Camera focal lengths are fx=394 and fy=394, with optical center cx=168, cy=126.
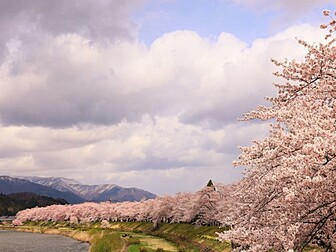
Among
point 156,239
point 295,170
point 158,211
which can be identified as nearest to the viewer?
point 295,170

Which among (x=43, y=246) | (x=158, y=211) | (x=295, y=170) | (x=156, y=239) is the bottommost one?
(x=43, y=246)

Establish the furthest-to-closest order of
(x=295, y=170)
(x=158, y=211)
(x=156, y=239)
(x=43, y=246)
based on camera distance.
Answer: (x=158, y=211) < (x=156, y=239) < (x=43, y=246) < (x=295, y=170)

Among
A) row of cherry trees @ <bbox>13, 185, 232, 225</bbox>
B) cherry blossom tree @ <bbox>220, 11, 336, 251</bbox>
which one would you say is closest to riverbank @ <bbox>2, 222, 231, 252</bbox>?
row of cherry trees @ <bbox>13, 185, 232, 225</bbox>

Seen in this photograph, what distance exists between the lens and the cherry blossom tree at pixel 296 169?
8.45m

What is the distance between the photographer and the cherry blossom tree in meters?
8.45

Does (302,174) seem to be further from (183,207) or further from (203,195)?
(183,207)

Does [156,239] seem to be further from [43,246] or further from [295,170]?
[295,170]

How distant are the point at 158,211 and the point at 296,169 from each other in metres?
93.5

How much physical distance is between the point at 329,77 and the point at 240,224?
5.01m

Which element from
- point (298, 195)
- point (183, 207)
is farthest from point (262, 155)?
point (183, 207)

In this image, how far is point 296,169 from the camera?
29.6 feet

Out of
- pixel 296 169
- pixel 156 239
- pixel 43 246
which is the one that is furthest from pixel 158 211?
pixel 296 169

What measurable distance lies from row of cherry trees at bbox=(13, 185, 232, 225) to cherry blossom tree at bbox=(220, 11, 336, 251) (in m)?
49.8

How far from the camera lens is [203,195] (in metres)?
78.2
